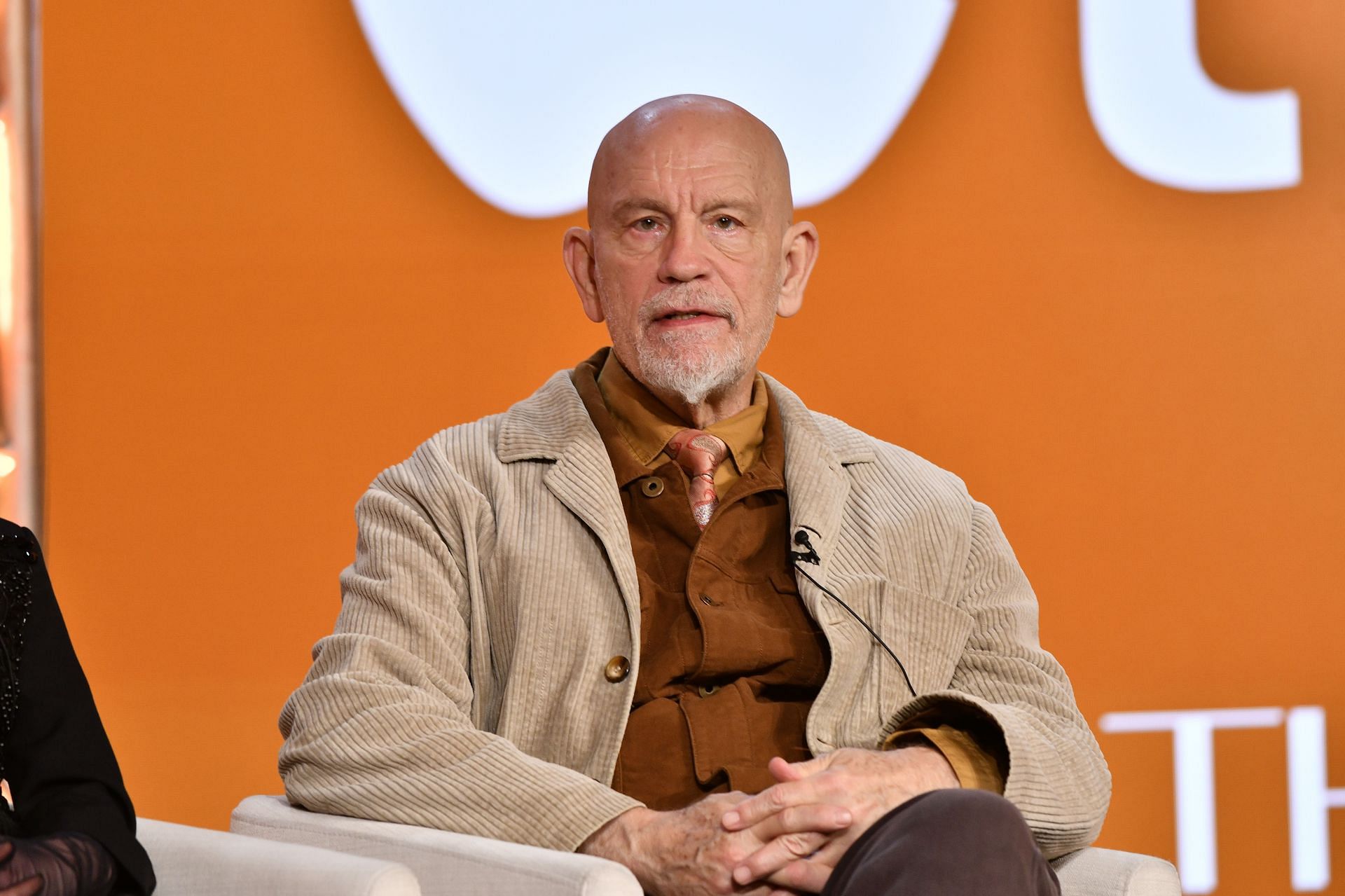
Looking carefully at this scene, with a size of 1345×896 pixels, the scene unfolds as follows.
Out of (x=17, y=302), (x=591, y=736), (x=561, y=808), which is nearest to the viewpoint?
(x=561, y=808)

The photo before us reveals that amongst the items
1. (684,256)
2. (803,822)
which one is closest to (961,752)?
(803,822)

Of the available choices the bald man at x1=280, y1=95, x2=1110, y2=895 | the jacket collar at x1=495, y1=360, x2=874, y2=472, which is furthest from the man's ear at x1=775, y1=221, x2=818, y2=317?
the jacket collar at x1=495, y1=360, x2=874, y2=472

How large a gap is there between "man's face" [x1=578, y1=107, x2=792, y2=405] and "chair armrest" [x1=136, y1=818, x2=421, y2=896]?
0.90 metres

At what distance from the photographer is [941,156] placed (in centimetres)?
330

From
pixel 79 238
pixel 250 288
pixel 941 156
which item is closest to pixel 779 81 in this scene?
pixel 941 156

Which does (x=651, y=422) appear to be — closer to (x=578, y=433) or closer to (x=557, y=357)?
(x=578, y=433)

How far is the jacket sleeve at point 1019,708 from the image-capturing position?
1.88m

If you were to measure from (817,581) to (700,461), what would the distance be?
25 centimetres

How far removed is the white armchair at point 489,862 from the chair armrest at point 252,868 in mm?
94

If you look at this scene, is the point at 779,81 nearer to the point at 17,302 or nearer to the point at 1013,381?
→ the point at 1013,381

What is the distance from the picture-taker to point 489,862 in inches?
65.2

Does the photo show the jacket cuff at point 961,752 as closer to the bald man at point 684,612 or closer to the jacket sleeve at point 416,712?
the bald man at point 684,612

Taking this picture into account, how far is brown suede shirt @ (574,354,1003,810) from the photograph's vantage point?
204 centimetres

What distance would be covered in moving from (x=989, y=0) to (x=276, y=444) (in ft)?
5.67
